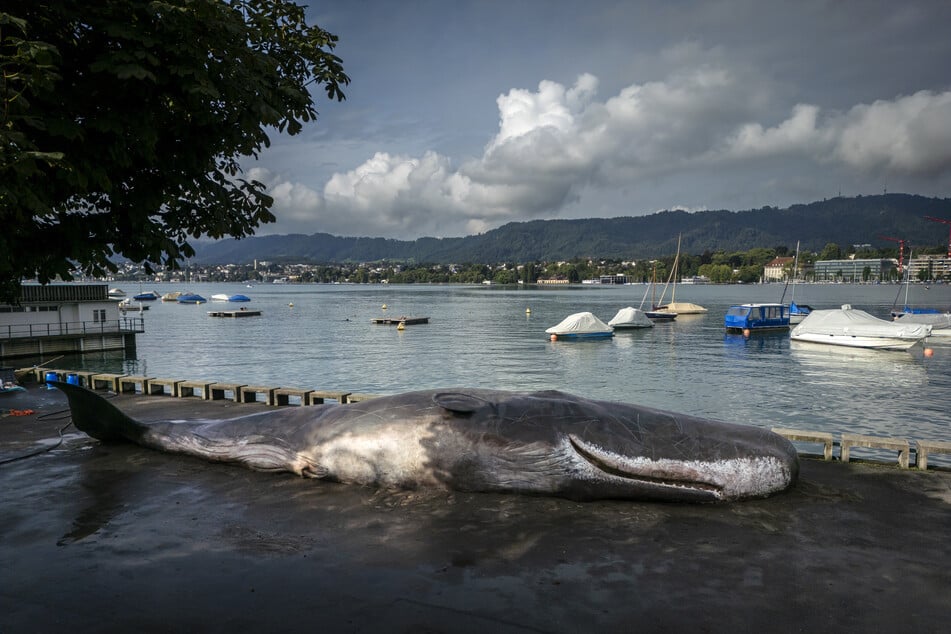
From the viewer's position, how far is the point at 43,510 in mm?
8820

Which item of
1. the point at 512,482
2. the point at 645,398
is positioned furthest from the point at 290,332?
the point at 512,482

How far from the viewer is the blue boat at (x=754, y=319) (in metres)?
67.4

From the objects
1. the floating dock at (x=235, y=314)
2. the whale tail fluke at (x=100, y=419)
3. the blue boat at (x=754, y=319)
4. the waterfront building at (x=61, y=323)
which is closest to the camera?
the whale tail fluke at (x=100, y=419)

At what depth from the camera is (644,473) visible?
28.9ft

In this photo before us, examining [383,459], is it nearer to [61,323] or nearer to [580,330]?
[61,323]

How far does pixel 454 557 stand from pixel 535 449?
2368 mm

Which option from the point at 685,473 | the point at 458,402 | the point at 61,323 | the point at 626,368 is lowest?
the point at 626,368

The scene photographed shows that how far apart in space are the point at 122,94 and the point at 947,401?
130 ft

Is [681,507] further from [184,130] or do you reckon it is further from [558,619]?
[184,130]

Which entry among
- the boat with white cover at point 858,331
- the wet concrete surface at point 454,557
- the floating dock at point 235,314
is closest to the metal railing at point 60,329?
the wet concrete surface at point 454,557

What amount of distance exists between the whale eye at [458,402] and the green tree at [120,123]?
4139 mm

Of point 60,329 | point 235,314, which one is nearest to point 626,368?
point 60,329

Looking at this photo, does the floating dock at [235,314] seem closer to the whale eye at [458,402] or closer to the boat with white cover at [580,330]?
the boat with white cover at [580,330]

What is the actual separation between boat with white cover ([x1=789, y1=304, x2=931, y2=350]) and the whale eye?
55276 mm
